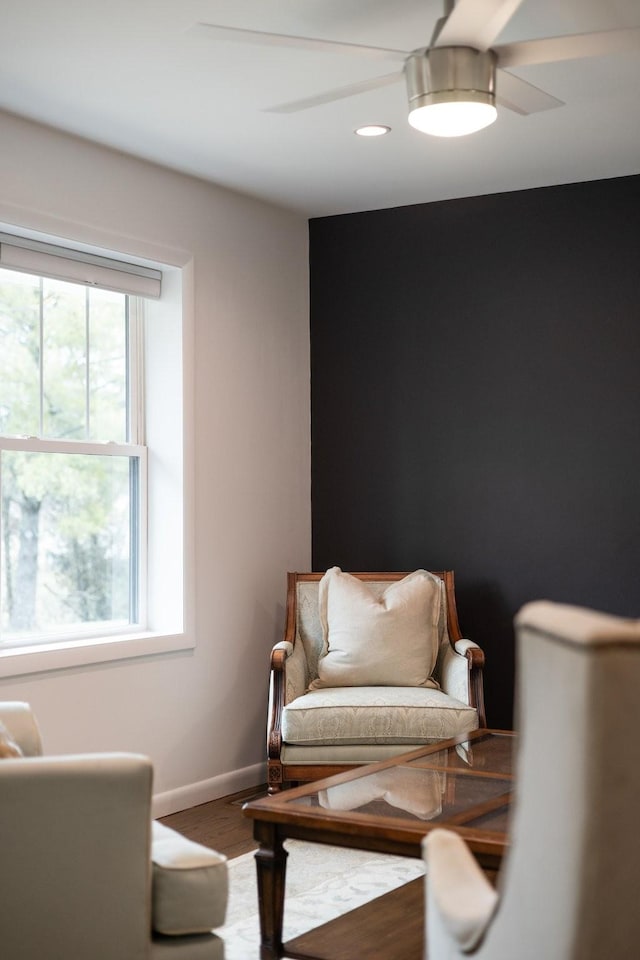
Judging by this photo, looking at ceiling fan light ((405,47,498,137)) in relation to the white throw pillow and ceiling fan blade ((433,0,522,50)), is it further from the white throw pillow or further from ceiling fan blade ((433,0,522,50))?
the white throw pillow

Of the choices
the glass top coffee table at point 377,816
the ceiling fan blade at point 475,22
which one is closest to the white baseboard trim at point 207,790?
the glass top coffee table at point 377,816

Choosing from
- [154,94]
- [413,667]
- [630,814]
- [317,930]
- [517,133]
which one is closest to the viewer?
[630,814]

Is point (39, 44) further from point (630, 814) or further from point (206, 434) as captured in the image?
point (630, 814)

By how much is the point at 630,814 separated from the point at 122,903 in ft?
3.86

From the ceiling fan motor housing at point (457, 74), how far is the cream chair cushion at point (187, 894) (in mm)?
1817

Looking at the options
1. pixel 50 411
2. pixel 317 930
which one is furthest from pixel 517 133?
pixel 317 930

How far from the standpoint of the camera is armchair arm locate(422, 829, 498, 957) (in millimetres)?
1500

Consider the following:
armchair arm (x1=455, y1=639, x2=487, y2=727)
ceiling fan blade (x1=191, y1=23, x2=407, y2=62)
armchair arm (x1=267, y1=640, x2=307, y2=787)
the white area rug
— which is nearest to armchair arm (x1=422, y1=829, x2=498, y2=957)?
the white area rug

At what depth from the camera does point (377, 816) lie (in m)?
2.54

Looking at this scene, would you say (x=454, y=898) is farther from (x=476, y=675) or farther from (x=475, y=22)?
(x=476, y=675)

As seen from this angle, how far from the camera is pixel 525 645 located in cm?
129

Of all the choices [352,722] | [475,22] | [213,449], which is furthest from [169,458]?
[475,22]

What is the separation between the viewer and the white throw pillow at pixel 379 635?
4320 mm

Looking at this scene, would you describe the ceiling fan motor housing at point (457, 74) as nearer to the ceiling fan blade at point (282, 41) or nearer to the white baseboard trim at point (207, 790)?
the ceiling fan blade at point (282, 41)
